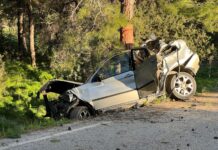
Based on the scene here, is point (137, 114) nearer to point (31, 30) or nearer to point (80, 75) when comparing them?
point (80, 75)

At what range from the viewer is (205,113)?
1096cm

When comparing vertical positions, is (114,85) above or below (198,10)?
below

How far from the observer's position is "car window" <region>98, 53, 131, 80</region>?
11.9m

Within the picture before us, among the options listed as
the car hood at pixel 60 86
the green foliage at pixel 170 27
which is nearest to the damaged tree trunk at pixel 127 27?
the green foliage at pixel 170 27

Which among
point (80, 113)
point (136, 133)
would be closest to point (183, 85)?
point (80, 113)

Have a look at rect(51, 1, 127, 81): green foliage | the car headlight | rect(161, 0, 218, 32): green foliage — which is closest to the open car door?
the car headlight

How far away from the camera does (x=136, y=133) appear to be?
29.0 ft

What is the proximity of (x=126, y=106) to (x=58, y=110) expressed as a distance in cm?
171

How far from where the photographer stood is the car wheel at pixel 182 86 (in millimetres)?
12875

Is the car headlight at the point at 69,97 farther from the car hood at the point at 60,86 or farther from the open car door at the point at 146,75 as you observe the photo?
the open car door at the point at 146,75

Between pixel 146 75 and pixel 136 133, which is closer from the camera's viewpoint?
pixel 136 133

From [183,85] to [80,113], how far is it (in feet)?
10.7

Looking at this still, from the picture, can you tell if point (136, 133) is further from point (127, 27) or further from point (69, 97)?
point (127, 27)

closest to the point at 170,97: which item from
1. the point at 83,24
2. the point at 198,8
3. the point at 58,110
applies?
the point at 58,110
